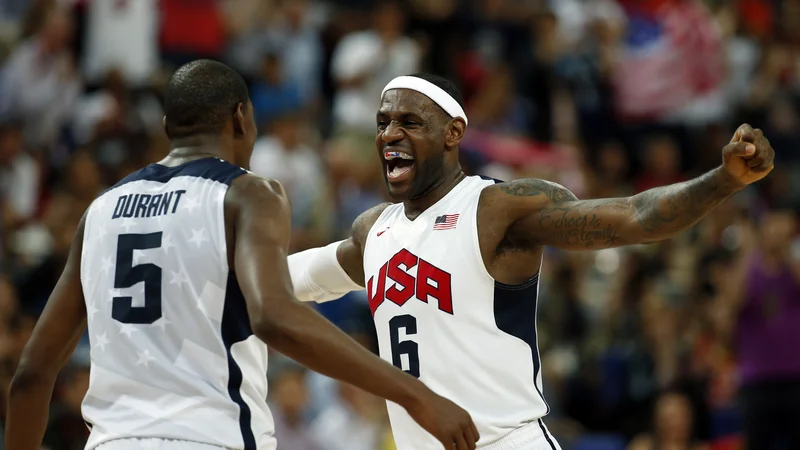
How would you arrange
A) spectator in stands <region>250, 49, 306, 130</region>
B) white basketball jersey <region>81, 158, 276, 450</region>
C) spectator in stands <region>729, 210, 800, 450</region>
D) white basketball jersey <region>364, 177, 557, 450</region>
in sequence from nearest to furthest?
white basketball jersey <region>81, 158, 276, 450</region>
white basketball jersey <region>364, 177, 557, 450</region>
spectator in stands <region>729, 210, 800, 450</region>
spectator in stands <region>250, 49, 306, 130</region>

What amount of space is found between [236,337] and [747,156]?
90.4 inches

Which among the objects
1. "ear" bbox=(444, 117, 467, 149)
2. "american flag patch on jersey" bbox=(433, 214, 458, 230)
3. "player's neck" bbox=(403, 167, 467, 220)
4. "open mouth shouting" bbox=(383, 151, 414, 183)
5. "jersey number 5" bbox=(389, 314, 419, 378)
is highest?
"ear" bbox=(444, 117, 467, 149)

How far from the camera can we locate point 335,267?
22.1 ft

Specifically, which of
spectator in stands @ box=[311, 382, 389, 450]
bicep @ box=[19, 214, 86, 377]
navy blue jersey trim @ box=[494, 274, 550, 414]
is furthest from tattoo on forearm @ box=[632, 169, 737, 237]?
spectator in stands @ box=[311, 382, 389, 450]

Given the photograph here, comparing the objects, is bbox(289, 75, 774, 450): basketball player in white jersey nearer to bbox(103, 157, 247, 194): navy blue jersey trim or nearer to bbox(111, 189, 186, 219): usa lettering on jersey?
bbox(103, 157, 247, 194): navy blue jersey trim

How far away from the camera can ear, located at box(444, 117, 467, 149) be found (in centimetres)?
641

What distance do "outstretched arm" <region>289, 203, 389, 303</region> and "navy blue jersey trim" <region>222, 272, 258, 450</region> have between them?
69.9 inches

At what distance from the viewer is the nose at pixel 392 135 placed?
629 cm

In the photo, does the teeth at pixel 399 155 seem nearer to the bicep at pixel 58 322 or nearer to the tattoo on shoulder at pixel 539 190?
the tattoo on shoulder at pixel 539 190

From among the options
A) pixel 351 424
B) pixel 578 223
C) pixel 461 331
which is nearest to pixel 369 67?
pixel 351 424

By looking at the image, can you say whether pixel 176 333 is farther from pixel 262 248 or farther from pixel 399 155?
pixel 399 155

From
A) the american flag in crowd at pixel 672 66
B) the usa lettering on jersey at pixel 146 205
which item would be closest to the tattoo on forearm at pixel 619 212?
the usa lettering on jersey at pixel 146 205

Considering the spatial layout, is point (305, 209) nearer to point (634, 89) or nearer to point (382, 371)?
point (634, 89)

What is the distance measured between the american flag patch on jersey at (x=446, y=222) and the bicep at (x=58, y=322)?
179cm
